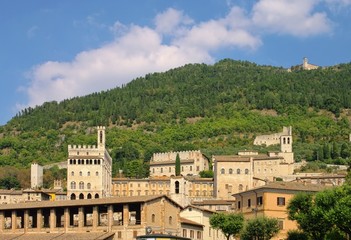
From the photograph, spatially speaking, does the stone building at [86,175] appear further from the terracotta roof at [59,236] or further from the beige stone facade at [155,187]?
the terracotta roof at [59,236]

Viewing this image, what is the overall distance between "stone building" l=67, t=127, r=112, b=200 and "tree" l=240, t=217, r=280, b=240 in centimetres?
6374

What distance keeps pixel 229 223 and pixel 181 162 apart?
9357 centimetres

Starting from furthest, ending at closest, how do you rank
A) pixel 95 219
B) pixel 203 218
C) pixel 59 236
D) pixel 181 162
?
pixel 181 162
pixel 203 218
pixel 95 219
pixel 59 236

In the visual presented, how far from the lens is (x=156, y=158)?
173875 millimetres

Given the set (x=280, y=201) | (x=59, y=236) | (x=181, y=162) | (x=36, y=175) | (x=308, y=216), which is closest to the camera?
(x=308, y=216)

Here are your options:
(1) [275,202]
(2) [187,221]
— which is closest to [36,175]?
(2) [187,221]

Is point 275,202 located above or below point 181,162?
below

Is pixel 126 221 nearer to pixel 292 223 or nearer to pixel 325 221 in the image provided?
pixel 292 223

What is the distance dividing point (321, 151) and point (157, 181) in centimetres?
4161

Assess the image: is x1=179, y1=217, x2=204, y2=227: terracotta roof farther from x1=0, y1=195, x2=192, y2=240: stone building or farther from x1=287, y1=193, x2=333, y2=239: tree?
x1=287, y1=193, x2=333, y2=239: tree

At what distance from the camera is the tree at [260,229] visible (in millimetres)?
69062

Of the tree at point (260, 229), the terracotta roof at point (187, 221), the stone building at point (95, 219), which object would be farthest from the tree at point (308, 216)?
the terracotta roof at point (187, 221)

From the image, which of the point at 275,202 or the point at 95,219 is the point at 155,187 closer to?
the point at 95,219

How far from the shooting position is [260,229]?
69000 mm
